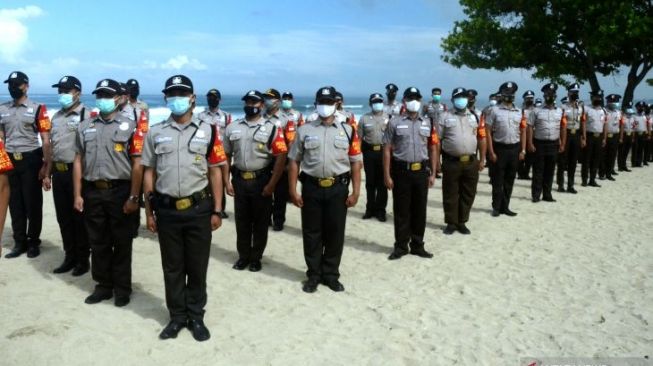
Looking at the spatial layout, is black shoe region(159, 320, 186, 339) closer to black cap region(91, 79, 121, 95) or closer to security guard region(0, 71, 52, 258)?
black cap region(91, 79, 121, 95)

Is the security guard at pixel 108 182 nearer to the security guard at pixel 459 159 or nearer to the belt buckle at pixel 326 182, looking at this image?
the belt buckle at pixel 326 182

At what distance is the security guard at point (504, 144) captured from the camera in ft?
28.6

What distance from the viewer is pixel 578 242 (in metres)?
7.17

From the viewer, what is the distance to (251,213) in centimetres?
600

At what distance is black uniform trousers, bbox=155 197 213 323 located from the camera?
412cm

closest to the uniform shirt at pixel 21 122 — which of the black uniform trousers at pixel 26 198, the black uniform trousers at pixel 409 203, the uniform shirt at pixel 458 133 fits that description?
the black uniform trousers at pixel 26 198

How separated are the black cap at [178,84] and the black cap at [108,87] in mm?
877

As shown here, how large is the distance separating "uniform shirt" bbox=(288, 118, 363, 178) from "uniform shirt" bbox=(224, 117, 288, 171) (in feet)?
1.68

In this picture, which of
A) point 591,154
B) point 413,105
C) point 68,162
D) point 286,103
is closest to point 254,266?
point 68,162

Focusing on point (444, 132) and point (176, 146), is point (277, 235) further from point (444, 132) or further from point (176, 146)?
point (176, 146)

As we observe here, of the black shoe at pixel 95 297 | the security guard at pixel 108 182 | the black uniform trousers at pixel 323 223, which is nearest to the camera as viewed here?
the security guard at pixel 108 182

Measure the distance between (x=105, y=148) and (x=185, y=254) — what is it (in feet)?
4.65

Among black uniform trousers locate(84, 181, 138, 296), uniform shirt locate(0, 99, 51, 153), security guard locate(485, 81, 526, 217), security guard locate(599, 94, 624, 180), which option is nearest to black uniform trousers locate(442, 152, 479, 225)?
security guard locate(485, 81, 526, 217)

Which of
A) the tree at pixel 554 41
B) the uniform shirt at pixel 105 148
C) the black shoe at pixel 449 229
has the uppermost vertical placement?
the tree at pixel 554 41
